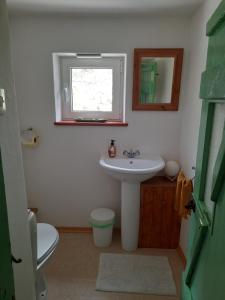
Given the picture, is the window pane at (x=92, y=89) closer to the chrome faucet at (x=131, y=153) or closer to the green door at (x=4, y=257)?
the chrome faucet at (x=131, y=153)

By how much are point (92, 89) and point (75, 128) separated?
434 millimetres

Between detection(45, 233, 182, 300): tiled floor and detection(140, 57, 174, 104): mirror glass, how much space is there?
4.80 ft

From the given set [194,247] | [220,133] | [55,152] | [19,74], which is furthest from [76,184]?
[220,133]

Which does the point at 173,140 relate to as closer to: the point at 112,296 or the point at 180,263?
the point at 180,263

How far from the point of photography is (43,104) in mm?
2094

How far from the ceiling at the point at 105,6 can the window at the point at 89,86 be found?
1.21ft

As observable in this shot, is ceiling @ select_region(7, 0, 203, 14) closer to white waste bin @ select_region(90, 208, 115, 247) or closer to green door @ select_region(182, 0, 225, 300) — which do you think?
green door @ select_region(182, 0, 225, 300)

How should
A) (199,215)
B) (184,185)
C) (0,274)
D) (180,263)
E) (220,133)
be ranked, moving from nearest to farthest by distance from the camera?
(0,274), (220,133), (199,215), (184,185), (180,263)

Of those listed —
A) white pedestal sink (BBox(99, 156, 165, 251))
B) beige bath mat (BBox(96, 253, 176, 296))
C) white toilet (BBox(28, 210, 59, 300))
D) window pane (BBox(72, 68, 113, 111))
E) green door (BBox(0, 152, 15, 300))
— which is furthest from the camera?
window pane (BBox(72, 68, 113, 111))

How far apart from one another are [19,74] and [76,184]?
1.20 meters

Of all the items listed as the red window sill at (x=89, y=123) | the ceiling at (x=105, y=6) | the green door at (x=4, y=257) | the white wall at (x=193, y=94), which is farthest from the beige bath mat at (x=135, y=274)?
the ceiling at (x=105, y=6)

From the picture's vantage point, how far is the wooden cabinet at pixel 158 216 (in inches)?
78.0

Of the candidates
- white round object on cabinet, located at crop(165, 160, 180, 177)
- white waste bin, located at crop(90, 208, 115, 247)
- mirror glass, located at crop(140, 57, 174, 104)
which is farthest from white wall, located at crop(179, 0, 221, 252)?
white waste bin, located at crop(90, 208, 115, 247)

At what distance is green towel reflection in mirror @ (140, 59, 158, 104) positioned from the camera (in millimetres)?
1977
